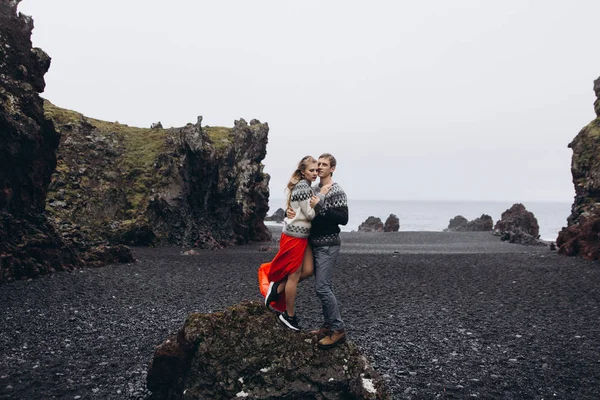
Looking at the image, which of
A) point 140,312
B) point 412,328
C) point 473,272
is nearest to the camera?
point 412,328

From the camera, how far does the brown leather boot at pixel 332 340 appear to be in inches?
288

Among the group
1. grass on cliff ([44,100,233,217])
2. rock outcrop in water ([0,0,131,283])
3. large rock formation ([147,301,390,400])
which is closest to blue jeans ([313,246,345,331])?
large rock formation ([147,301,390,400])

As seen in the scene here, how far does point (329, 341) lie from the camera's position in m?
7.34

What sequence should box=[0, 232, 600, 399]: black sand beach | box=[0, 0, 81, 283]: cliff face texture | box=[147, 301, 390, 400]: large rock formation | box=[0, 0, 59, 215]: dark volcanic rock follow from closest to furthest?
box=[147, 301, 390, 400]: large rock formation < box=[0, 232, 600, 399]: black sand beach < box=[0, 0, 81, 283]: cliff face texture < box=[0, 0, 59, 215]: dark volcanic rock

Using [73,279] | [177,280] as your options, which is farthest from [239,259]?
[73,279]

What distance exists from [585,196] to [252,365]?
33.4 metres

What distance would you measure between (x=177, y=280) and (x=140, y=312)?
5.59 metres

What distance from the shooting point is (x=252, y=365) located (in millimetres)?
7090

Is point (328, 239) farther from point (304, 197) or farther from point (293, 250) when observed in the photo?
point (304, 197)

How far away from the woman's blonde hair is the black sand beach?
14.2 feet

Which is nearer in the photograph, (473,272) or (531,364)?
(531,364)

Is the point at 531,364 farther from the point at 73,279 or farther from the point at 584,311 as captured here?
the point at 73,279

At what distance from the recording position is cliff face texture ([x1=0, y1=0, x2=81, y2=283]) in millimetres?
16891

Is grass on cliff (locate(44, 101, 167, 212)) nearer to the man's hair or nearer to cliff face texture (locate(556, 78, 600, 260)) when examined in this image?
the man's hair
